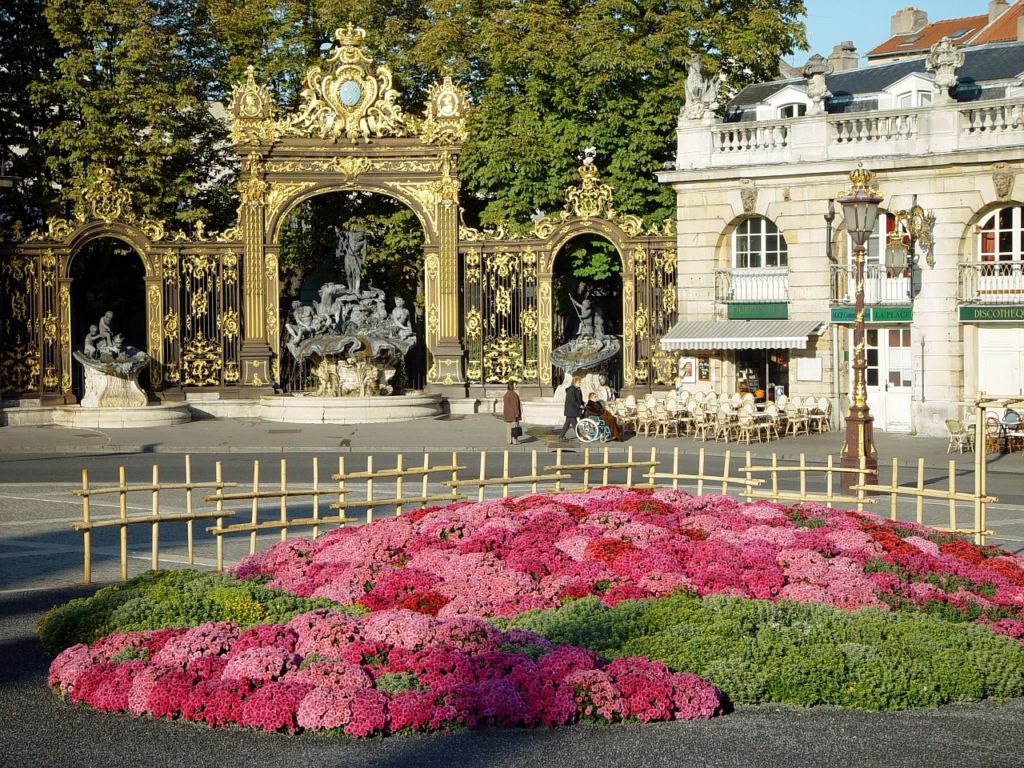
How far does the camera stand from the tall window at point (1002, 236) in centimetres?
3238

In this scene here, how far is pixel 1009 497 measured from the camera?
22.0m

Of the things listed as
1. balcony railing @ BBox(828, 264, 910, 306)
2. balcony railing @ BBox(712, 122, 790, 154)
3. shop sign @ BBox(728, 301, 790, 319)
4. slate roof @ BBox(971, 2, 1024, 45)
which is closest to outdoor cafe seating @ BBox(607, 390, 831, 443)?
shop sign @ BBox(728, 301, 790, 319)

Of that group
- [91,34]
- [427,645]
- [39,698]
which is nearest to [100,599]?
[39,698]

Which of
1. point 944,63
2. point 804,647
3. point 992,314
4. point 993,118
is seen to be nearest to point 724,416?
point 992,314

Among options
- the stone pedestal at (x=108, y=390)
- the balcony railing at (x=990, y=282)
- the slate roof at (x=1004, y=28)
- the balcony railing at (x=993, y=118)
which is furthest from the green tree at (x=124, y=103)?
the slate roof at (x=1004, y=28)

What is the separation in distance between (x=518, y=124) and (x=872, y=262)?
35.9 feet

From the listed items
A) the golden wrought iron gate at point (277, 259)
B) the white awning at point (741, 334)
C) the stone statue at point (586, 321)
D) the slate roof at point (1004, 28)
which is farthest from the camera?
the slate roof at point (1004, 28)

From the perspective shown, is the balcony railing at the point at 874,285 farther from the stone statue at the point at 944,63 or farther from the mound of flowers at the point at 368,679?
the mound of flowers at the point at 368,679

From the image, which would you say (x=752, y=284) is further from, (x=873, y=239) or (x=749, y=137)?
(x=749, y=137)

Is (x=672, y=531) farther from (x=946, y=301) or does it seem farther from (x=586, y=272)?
(x=586, y=272)

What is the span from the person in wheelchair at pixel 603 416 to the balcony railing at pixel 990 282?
7.70 meters

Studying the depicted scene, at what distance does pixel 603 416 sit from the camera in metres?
31.9

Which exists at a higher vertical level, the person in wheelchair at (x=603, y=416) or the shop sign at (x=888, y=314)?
the shop sign at (x=888, y=314)

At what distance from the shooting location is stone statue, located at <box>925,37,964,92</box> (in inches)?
1288
